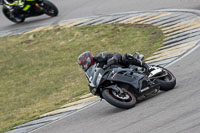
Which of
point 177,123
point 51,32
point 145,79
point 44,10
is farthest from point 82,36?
point 177,123

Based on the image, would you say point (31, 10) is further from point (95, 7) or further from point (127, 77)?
point (127, 77)

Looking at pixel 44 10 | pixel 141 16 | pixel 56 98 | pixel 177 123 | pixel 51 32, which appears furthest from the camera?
pixel 44 10

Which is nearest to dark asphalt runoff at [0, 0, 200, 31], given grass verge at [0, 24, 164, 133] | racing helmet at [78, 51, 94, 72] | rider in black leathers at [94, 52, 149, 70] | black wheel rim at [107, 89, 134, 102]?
grass verge at [0, 24, 164, 133]

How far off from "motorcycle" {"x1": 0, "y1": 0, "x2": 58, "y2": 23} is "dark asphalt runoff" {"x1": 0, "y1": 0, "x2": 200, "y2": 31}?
306mm

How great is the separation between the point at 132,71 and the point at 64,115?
6.74ft

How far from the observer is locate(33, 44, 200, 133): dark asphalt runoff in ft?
21.7

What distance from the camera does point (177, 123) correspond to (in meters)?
6.56

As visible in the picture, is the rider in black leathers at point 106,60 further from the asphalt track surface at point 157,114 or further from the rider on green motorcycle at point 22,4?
the rider on green motorcycle at point 22,4

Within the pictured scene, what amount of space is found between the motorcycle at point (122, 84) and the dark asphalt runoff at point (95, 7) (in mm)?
7997

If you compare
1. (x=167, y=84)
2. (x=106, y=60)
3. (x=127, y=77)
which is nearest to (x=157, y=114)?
(x=127, y=77)

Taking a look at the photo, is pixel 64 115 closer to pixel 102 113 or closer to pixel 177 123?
pixel 102 113

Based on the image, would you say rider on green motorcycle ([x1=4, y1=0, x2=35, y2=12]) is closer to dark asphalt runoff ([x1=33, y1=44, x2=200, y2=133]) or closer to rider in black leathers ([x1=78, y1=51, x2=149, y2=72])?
dark asphalt runoff ([x1=33, y1=44, x2=200, y2=133])

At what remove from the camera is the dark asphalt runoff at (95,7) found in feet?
56.1

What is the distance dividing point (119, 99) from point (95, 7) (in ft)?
37.8
